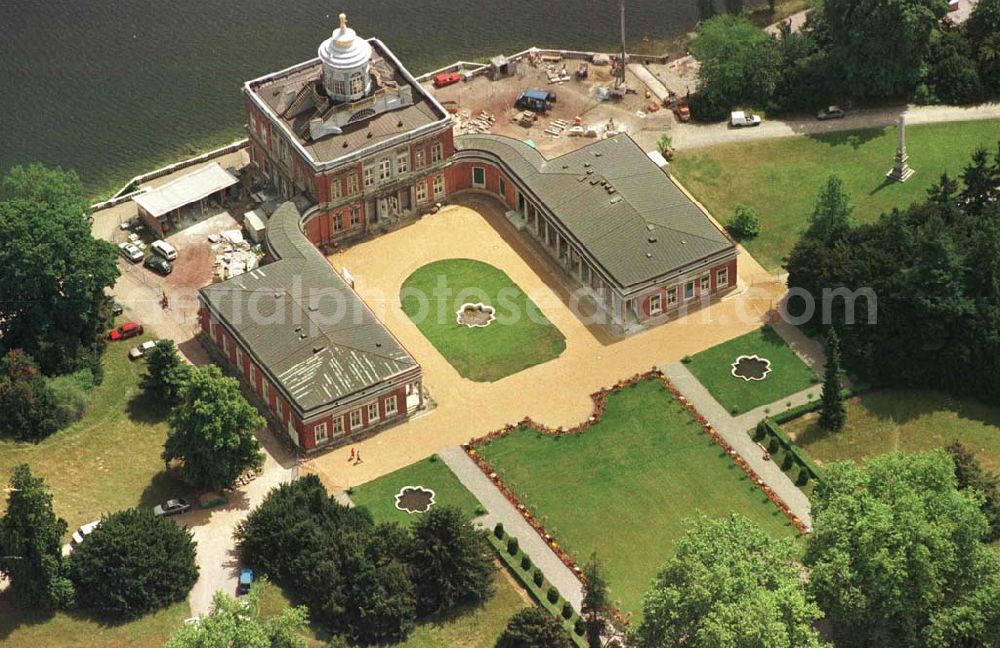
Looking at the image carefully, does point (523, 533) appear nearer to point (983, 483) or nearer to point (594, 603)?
point (594, 603)

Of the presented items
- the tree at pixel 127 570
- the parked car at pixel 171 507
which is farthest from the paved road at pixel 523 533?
the tree at pixel 127 570

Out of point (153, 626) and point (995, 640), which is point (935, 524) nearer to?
point (995, 640)

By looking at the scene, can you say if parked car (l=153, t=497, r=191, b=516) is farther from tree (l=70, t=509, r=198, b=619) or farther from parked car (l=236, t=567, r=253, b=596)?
parked car (l=236, t=567, r=253, b=596)


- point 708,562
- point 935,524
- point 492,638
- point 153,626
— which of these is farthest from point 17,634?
point 935,524

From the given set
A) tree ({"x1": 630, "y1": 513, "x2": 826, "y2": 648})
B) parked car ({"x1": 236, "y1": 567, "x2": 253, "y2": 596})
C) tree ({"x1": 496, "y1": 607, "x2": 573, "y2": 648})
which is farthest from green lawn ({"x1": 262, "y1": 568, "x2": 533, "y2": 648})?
tree ({"x1": 630, "y1": 513, "x2": 826, "y2": 648})

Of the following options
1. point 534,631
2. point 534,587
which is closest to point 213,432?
point 534,587
